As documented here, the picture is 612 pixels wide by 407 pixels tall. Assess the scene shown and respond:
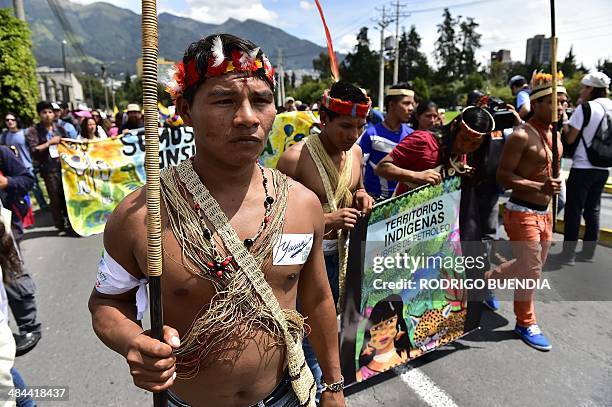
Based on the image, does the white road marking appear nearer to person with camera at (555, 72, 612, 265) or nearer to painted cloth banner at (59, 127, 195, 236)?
person with camera at (555, 72, 612, 265)

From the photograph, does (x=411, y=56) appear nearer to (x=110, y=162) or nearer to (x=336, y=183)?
(x=110, y=162)

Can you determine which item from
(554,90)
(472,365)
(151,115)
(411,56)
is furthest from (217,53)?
(411,56)

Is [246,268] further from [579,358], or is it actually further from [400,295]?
[579,358]

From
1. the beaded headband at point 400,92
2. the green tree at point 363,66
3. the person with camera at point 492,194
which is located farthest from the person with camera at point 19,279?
the green tree at point 363,66

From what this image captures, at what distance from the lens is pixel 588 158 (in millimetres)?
4867

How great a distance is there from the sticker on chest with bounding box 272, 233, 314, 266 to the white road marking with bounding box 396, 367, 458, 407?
192cm

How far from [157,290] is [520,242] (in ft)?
11.0

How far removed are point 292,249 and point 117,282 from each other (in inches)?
21.9

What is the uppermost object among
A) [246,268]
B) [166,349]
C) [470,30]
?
[470,30]

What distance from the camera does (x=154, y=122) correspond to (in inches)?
34.9

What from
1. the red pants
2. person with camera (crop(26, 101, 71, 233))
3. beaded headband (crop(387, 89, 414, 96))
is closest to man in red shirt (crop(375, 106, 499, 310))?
the red pants

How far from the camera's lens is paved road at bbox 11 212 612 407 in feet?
9.11

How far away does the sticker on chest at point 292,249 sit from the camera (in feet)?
4.46

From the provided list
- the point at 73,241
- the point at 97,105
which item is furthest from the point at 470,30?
the point at 73,241
